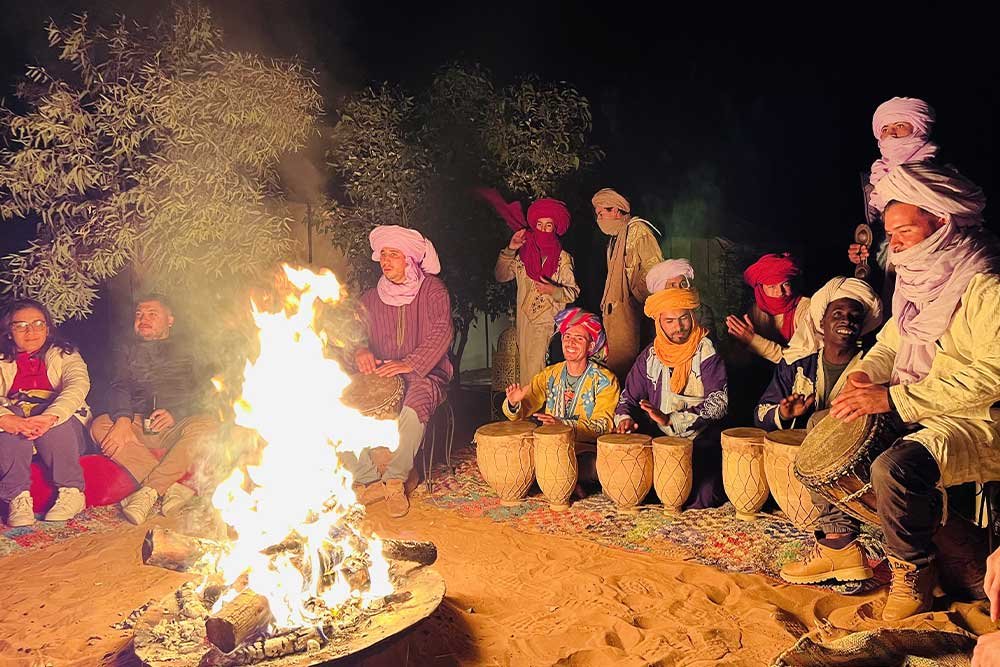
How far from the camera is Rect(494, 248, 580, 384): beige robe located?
8195mm

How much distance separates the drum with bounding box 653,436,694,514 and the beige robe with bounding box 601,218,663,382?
6.66 ft

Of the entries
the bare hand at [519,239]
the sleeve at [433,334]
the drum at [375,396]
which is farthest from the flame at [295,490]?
the bare hand at [519,239]

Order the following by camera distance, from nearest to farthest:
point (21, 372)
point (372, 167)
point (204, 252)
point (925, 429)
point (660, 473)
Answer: point (925, 429), point (660, 473), point (21, 372), point (204, 252), point (372, 167)

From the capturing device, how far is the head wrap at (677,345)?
643 centimetres

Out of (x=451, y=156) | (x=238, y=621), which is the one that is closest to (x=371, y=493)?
(x=238, y=621)

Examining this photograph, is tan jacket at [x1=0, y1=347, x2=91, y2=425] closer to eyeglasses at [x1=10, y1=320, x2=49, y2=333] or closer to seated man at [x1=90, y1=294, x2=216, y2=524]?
eyeglasses at [x1=10, y1=320, x2=49, y2=333]

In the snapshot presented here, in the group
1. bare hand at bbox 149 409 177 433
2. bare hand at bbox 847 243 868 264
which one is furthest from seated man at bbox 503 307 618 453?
bare hand at bbox 149 409 177 433

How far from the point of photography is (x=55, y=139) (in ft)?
24.0

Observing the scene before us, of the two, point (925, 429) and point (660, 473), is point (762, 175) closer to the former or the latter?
point (660, 473)

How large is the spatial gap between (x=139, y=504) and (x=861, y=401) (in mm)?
5565

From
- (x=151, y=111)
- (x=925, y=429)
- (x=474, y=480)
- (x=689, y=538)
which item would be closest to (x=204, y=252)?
(x=151, y=111)

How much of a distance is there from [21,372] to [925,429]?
22.3ft

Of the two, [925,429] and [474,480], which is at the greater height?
[925,429]

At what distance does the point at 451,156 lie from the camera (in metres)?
8.61
